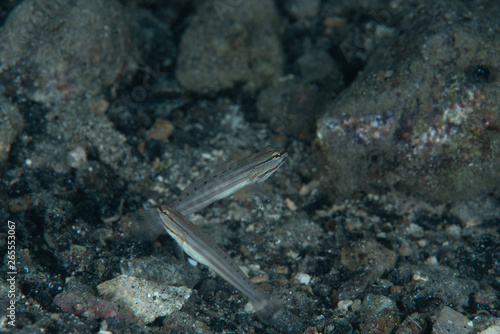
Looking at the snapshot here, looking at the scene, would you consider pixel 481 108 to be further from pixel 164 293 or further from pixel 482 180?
pixel 164 293

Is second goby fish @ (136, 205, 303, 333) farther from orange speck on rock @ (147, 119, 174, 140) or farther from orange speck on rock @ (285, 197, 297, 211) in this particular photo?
orange speck on rock @ (147, 119, 174, 140)

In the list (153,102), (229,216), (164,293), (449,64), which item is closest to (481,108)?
(449,64)

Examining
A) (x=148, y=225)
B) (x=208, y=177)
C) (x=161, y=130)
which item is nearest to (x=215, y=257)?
(x=208, y=177)

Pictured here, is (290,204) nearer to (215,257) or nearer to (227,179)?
(227,179)

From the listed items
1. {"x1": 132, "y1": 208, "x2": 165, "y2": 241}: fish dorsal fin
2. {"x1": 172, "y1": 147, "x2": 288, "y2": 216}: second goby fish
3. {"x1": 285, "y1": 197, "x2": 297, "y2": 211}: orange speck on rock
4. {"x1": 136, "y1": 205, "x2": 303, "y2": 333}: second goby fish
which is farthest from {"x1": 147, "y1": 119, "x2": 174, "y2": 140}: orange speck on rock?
{"x1": 136, "y1": 205, "x2": 303, "y2": 333}: second goby fish

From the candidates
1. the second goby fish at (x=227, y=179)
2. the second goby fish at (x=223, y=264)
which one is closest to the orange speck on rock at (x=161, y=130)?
the second goby fish at (x=227, y=179)

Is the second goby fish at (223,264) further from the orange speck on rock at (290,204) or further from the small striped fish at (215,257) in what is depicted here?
the orange speck on rock at (290,204)
